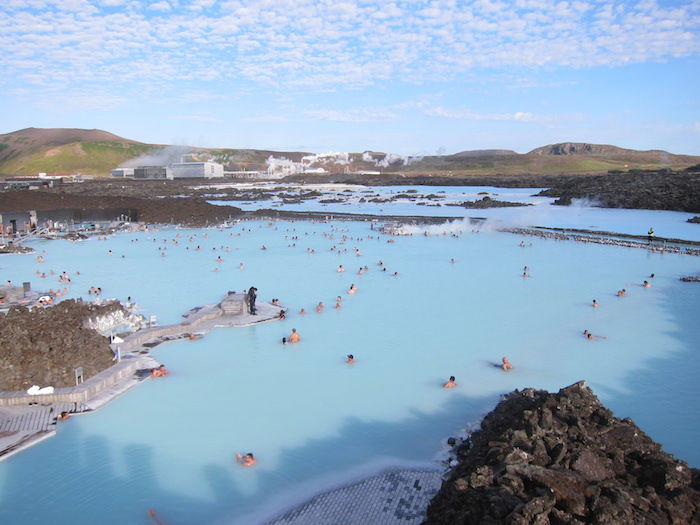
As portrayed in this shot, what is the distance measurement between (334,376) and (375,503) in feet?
12.1

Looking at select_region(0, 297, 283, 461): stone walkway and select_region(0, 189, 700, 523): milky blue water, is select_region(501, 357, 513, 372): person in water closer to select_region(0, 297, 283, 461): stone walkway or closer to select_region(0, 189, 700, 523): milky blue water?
select_region(0, 189, 700, 523): milky blue water

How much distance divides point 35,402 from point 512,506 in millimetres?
6554

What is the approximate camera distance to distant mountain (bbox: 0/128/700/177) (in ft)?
321

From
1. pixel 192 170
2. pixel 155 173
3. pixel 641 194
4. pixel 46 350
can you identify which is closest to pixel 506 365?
pixel 46 350

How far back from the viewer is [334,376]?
9.07 meters

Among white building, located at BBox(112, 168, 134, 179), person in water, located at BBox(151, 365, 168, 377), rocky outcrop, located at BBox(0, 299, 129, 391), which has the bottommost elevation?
person in water, located at BBox(151, 365, 168, 377)

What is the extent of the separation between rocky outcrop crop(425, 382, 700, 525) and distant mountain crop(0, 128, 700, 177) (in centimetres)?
9000

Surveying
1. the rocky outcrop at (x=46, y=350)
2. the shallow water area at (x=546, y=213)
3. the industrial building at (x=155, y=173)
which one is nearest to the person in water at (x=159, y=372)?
the rocky outcrop at (x=46, y=350)

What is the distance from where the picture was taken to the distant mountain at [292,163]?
9794 centimetres

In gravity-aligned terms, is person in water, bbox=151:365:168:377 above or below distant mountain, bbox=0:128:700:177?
below

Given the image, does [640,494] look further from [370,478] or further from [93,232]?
[93,232]

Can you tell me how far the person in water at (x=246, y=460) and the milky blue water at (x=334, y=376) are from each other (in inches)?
3.2

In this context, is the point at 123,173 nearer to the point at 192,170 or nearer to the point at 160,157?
the point at 192,170

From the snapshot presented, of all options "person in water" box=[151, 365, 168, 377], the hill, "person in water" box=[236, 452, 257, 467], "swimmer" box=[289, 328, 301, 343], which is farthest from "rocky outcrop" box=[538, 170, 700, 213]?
the hill
